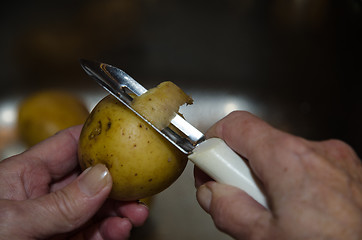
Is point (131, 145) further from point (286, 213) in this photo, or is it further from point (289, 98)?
point (289, 98)

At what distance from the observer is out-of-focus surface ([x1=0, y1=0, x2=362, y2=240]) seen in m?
1.53

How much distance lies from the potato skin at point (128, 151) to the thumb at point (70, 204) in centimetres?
3

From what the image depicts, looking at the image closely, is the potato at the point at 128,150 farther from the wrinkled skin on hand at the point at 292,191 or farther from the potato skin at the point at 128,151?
the wrinkled skin on hand at the point at 292,191

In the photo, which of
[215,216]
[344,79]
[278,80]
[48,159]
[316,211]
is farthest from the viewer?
[278,80]

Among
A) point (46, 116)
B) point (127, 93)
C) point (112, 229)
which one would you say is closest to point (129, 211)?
point (112, 229)

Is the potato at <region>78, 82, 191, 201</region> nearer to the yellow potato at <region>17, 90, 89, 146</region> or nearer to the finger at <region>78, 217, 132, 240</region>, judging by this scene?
the finger at <region>78, 217, 132, 240</region>

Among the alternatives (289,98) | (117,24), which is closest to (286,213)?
(289,98)

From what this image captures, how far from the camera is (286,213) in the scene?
490 millimetres

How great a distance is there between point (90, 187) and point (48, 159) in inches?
11.6

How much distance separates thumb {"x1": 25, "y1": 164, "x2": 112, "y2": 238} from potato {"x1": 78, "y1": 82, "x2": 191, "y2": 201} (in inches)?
1.1

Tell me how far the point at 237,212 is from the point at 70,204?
0.30m

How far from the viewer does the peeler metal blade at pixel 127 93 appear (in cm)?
64

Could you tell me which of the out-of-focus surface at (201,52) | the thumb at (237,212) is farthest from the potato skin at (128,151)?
the out-of-focus surface at (201,52)

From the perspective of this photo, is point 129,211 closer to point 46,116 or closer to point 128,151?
point 128,151
